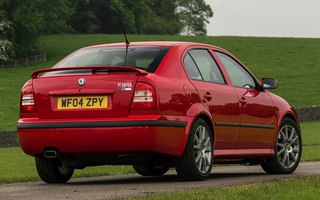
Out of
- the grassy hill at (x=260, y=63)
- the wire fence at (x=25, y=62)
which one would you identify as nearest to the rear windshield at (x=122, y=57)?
the grassy hill at (x=260, y=63)

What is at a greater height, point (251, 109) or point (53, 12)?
point (53, 12)

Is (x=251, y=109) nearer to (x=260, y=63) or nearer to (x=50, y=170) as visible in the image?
(x=50, y=170)

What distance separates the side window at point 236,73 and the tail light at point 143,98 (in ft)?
7.26

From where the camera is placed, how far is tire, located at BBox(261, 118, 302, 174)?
33.4 ft

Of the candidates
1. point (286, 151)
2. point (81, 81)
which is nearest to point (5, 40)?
point (286, 151)

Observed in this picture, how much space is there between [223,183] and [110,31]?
270 feet

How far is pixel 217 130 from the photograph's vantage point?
8.85 meters

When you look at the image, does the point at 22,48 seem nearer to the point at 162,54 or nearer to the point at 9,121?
the point at 9,121

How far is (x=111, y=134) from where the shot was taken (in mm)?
7707

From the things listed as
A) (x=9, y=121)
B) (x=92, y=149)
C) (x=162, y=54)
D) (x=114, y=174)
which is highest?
(x=162, y=54)

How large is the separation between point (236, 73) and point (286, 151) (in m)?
1.47

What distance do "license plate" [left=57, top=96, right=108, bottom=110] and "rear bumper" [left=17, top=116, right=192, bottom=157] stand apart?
171mm

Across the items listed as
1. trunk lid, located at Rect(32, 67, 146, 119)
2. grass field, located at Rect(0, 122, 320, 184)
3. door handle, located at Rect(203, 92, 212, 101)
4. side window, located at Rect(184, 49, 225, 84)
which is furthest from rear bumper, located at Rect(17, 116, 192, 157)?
grass field, located at Rect(0, 122, 320, 184)

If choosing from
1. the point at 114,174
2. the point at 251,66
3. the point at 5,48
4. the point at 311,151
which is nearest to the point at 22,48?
the point at 5,48
